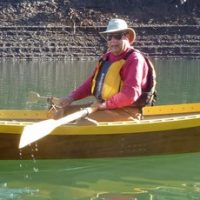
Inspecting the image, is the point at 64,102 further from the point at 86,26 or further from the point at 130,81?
the point at 86,26

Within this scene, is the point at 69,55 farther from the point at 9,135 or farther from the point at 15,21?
the point at 9,135

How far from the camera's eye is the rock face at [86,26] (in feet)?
127

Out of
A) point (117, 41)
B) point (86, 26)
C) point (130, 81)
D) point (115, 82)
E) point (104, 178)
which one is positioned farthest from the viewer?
point (86, 26)

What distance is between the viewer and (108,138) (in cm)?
768

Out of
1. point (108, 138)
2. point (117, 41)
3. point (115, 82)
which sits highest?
point (117, 41)

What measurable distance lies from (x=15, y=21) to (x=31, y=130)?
3432 centimetres

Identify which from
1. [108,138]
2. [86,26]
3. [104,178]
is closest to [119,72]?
[108,138]

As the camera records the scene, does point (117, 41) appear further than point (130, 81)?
Yes

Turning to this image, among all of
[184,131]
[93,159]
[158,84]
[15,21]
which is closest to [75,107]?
[93,159]

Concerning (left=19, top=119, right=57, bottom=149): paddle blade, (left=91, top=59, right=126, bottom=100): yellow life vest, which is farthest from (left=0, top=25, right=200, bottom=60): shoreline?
(left=19, top=119, right=57, bottom=149): paddle blade

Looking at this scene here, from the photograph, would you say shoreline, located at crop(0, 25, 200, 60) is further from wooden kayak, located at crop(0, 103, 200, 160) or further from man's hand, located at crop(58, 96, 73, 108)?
wooden kayak, located at crop(0, 103, 200, 160)

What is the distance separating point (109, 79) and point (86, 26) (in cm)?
3327

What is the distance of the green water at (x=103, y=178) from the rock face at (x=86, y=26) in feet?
100

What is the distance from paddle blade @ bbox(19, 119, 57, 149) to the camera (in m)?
6.85
